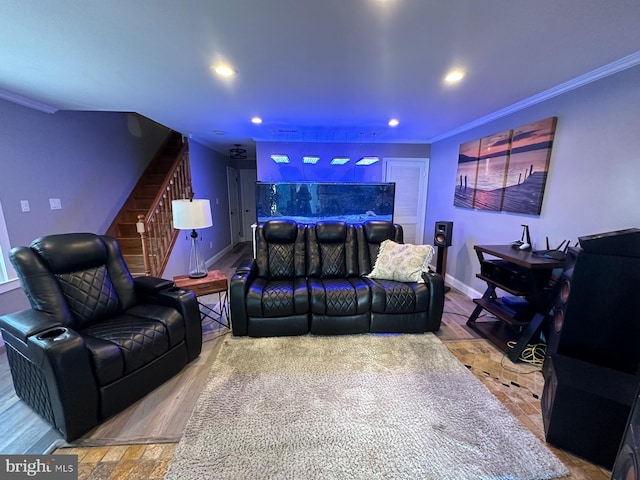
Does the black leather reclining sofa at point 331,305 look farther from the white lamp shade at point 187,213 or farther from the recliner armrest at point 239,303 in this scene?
the white lamp shade at point 187,213

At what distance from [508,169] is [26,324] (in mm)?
4277

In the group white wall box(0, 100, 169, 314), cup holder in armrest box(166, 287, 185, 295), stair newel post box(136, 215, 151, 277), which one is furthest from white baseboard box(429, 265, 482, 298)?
white wall box(0, 100, 169, 314)

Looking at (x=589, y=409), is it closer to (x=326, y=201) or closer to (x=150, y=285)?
(x=150, y=285)

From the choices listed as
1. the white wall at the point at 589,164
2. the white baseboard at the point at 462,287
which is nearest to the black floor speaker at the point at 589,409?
the white wall at the point at 589,164

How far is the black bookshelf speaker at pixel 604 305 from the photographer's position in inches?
57.6

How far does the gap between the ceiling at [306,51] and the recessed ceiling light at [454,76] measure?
0.06 metres

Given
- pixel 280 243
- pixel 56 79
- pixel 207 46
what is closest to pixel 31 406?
pixel 280 243

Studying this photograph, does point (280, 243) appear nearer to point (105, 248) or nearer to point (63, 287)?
point (105, 248)

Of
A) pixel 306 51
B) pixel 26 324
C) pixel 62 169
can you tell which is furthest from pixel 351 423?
pixel 62 169

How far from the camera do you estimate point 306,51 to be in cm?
169

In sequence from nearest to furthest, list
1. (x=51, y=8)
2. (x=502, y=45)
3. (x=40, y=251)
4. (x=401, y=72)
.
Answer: (x=51, y=8), (x=502, y=45), (x=40, y=251), (x=401, y=72)

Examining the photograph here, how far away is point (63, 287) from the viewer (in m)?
1.86

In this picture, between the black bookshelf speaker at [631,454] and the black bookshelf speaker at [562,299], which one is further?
the black bookshelf speaker at [562,299]

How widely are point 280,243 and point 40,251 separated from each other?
1.93m
